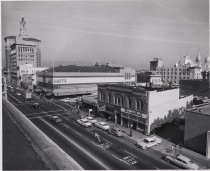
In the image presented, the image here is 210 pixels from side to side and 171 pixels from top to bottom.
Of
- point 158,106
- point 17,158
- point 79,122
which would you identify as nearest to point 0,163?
point 17,158

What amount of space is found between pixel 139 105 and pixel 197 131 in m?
9.24

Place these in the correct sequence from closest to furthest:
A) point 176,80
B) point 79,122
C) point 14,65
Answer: point 79,122 < point 176,80 < point 14,65

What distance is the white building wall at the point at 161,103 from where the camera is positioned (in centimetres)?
3003

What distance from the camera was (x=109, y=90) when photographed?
37.8 meters

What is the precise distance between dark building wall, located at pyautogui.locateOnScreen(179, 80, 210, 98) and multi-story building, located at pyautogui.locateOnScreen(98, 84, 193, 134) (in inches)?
1113

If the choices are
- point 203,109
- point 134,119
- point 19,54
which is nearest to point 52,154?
point 134,119

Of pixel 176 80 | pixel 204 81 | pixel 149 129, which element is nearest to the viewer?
pixel 149 129

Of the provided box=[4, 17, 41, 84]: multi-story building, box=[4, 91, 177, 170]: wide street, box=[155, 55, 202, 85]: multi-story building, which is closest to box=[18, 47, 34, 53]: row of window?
box=[4, 17, 41, 84]: multi-story building

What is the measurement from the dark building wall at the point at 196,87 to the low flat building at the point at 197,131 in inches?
1673

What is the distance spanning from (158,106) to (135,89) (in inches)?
187

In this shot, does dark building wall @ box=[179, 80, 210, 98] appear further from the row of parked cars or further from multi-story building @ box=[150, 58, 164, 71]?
multi-story building @ box=[150, 58, 164, 71]

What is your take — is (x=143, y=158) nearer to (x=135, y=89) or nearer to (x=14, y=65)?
(x=135, y=89)

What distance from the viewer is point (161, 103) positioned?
3266 centimetres

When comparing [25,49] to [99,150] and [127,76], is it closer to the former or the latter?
[127,76]
